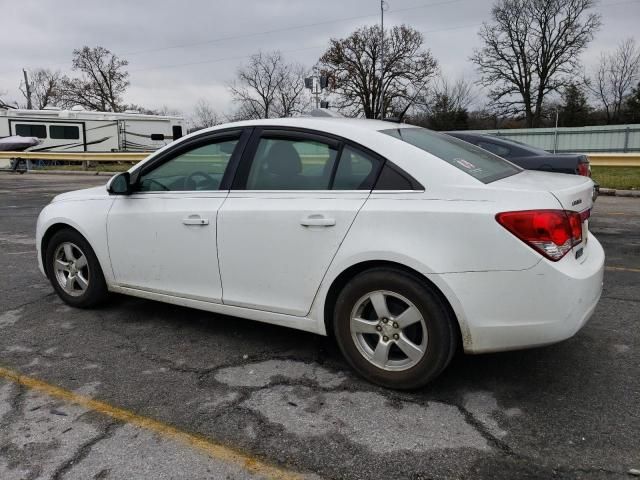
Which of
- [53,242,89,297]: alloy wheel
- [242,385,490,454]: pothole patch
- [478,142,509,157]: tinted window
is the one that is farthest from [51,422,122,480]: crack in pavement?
[478,142,509,157]: tinted window

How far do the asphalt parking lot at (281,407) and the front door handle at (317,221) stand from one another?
3.04 feet

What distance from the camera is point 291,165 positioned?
3490 millimetres

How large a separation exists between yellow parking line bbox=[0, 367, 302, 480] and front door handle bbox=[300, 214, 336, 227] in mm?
1281

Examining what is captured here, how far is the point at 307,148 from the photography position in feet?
11.3

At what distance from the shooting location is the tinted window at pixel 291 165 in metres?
3.33

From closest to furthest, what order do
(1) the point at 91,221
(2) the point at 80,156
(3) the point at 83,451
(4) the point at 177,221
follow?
(3) the point at 83,451 → (4) the point at 177,221 → (1) the point at 91,221 → (2) the point at 80,156

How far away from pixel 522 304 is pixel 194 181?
2.33 m

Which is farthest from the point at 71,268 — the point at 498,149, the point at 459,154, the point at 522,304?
the point at 498,149

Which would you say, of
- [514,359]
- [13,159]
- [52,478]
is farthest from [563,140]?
[52,478]

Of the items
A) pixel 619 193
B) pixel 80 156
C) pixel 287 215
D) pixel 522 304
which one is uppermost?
pixel 80 156

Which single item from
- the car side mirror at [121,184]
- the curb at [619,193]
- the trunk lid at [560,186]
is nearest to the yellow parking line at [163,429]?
the car side mirror at [121,184]

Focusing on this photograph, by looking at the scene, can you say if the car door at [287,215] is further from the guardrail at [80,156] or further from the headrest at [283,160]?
the guardrail at [80,156]

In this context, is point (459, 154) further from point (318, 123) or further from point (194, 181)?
Answer: point (194, 181)

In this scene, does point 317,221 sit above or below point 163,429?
above
